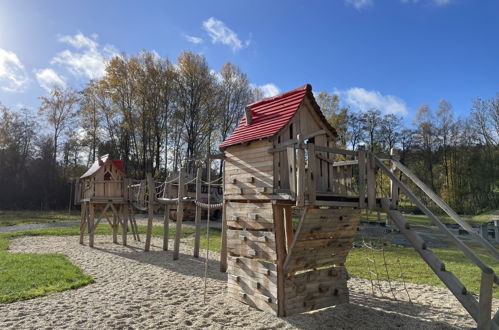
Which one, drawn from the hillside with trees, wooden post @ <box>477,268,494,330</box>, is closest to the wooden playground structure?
wooden post @ <box>477,268,494,330</box>

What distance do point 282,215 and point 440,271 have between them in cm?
293

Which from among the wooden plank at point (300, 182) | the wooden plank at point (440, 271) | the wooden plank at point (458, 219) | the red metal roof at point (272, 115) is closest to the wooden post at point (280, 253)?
the wooden plank at point (300, 182)

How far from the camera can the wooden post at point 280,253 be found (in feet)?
21.2

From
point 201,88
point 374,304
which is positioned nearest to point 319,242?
point 374,304

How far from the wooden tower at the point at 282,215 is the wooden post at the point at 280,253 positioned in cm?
2

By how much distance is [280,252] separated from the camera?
6.60m

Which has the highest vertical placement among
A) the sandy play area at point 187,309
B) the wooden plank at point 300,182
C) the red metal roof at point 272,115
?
the red metal roof at point 272,115

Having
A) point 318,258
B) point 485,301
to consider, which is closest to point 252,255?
point 318,258

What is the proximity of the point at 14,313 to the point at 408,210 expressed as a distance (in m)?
37.5

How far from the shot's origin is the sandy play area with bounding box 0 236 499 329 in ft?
19.7

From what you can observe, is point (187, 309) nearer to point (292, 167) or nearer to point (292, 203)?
point (292, 203)

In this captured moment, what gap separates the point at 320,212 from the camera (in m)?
6.28

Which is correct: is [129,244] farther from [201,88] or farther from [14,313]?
[201,88]

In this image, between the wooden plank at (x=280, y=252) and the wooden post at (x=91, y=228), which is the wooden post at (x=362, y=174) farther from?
the wooden post at (x=91, y=228)
